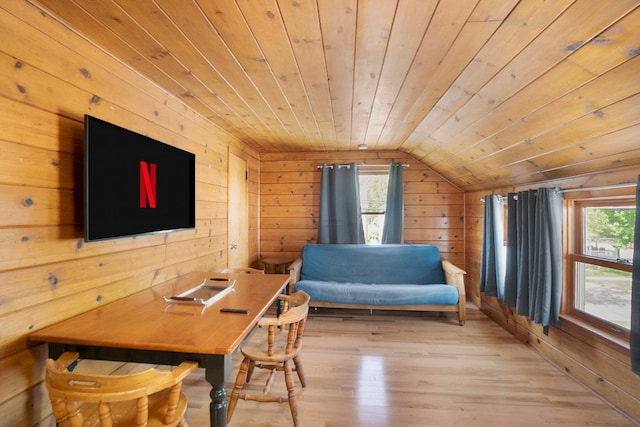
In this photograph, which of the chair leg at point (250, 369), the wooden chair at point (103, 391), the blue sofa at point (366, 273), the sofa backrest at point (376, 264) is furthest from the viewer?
the sofa backrest at point (376, 264)

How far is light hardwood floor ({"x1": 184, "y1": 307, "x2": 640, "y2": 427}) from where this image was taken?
1843 millimetres

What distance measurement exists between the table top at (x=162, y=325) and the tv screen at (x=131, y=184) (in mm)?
383

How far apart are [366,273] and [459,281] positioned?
3.50 ft

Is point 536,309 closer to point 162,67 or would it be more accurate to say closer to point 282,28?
point 282,28

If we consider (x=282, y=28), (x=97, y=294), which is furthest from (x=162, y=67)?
(x=97, y=294)

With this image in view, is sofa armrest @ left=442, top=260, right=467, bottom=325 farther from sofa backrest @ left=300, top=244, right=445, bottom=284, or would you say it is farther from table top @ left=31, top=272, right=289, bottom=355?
table top @ left=31, top=272, right=289, bottom=355

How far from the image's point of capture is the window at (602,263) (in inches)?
80.2

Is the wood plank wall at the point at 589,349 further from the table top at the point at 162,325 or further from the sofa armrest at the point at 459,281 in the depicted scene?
the table top at the point at 162,325

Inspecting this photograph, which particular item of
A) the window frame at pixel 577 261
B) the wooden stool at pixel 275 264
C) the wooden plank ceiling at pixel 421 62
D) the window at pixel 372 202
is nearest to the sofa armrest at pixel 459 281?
the window frame at pixel 577 261

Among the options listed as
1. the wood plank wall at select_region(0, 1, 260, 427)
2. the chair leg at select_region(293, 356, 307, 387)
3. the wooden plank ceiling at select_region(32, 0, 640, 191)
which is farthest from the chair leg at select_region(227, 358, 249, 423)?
the wooden plank ceiling at select_region(32, 0, 640, 191)

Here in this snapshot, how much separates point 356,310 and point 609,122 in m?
2.94

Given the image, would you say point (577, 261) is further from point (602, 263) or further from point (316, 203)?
point (316, 203)

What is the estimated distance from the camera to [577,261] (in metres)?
2.39

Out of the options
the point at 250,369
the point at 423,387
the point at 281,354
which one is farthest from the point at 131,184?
the point at 423,387
